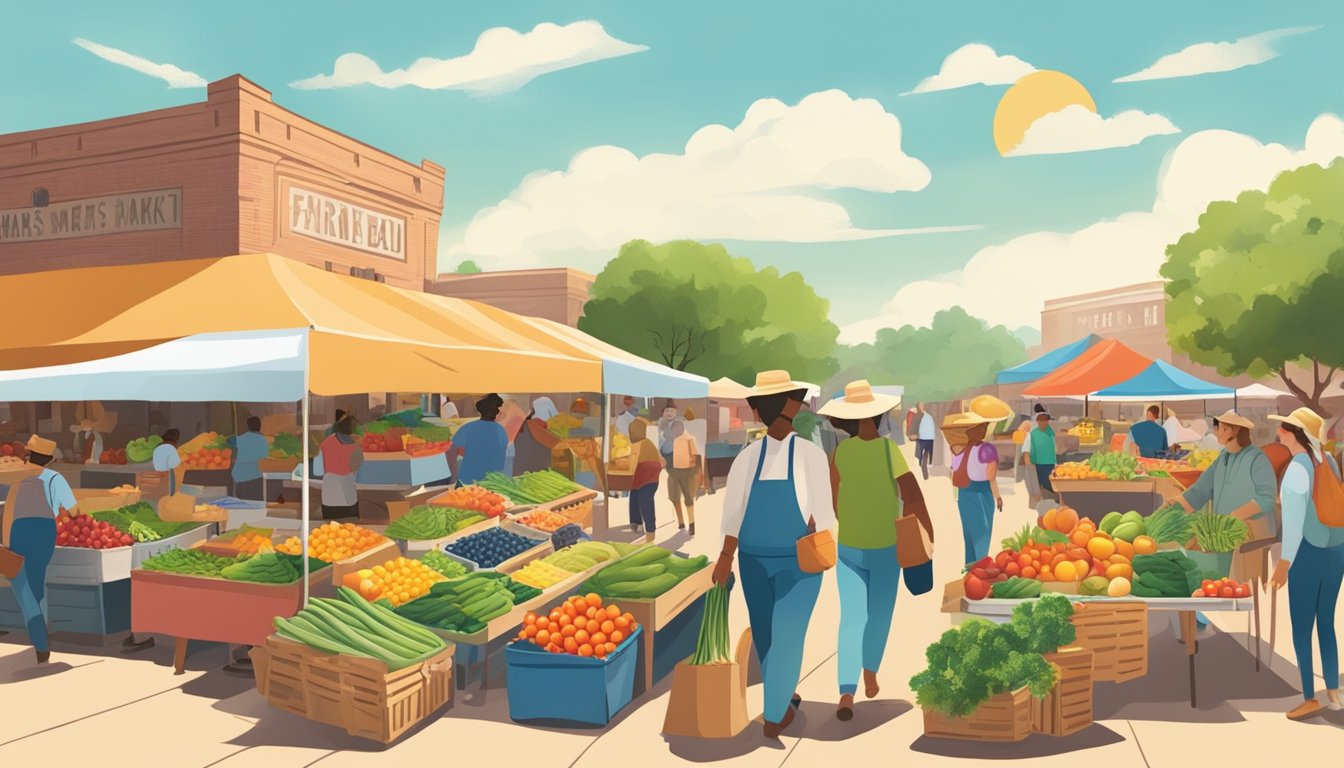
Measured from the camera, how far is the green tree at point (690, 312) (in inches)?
1919

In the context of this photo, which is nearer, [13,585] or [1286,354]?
[13,585]

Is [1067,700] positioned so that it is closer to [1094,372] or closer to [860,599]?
[860,599]

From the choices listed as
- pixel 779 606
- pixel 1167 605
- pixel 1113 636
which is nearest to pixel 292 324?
pixel 779 606

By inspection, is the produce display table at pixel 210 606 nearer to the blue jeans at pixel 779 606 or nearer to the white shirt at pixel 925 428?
the blue jeans at pixel 779 606

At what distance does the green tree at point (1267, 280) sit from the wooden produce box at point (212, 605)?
35806 millimetres

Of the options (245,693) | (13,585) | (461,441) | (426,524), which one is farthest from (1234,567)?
(13,585)

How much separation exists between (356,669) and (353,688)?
13cm

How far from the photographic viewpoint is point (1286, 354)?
3416 centimetres

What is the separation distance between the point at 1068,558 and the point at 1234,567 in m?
1.44

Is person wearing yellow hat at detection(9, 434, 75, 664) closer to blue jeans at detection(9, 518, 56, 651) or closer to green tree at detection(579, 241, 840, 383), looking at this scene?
blue jeans at detection(9, 518, 56, 651)

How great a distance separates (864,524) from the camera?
6.00m

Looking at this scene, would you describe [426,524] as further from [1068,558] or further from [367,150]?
[367,150]

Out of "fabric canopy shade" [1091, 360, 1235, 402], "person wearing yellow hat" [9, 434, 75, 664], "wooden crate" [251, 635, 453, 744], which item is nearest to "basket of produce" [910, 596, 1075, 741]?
"wooden crate" [251, 635, 453, 744]

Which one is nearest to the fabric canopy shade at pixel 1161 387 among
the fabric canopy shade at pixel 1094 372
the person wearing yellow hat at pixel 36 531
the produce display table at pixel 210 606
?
the fabric canopy shade at pixel 1094 372
